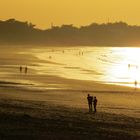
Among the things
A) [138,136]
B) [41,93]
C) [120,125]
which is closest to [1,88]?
[41,93]

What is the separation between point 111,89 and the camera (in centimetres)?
5288

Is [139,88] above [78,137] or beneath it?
above

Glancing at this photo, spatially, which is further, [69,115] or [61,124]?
[69,115]

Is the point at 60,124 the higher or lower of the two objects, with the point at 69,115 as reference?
lower

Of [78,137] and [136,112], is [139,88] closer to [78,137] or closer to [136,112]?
[136,112]

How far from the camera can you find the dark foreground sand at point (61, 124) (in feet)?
74.3

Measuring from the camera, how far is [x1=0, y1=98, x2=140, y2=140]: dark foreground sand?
892 inches

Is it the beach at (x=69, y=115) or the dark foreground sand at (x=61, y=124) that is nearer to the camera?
the dark foreground sand at (x=61, y=124)

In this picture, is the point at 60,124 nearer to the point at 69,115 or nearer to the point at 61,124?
the point at 61,124

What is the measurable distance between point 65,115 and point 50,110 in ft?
8.57

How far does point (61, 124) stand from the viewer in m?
25.6

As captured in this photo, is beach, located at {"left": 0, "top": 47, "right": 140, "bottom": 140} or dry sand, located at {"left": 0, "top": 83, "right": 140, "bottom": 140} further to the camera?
beach, located at {"left": 0, "top": 47, "right": 140, "bottom": 140}

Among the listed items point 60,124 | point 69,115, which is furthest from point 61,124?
point 69,115

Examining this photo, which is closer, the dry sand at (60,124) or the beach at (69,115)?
the dry sand at (60,124)
